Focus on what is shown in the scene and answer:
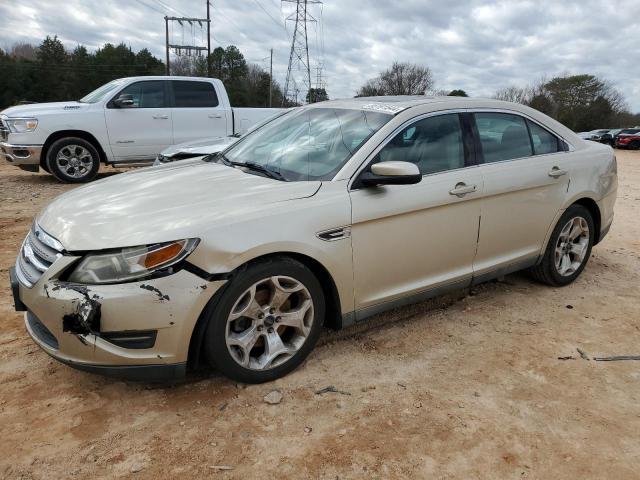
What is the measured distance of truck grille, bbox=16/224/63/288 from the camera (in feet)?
8.28

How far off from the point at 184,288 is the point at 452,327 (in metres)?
2.08

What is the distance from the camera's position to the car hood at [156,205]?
8.04 ft

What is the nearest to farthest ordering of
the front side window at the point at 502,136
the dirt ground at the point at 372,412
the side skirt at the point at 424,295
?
the dirt ground at the point at 372,412 → the side skirt at the point at 424,295 → the front side window at the point at 502,136

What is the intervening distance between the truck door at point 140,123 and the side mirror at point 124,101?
2.0 inches

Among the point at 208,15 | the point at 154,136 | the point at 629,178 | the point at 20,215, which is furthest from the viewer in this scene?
the point at 208,15

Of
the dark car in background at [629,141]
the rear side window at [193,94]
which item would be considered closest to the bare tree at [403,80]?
the dark car in background at [629,141]

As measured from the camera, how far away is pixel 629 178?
13.6 meters

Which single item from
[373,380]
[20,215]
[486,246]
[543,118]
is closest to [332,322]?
[373,380]

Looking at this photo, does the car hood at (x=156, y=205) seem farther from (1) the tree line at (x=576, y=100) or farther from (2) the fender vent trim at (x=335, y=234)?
(1) the tree line at (x=576, y=100)

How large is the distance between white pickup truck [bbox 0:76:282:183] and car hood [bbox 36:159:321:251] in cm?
594

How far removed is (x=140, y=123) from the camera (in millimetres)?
9359

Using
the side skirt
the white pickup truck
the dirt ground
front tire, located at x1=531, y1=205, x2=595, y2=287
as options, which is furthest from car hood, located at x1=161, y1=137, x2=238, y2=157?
front tire, located at x1=531, y1=205, x2=595, y2=287

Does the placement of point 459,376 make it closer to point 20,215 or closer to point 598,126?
point 20,215

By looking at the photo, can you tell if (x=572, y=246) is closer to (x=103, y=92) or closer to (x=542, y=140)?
(x=542, y=140)
